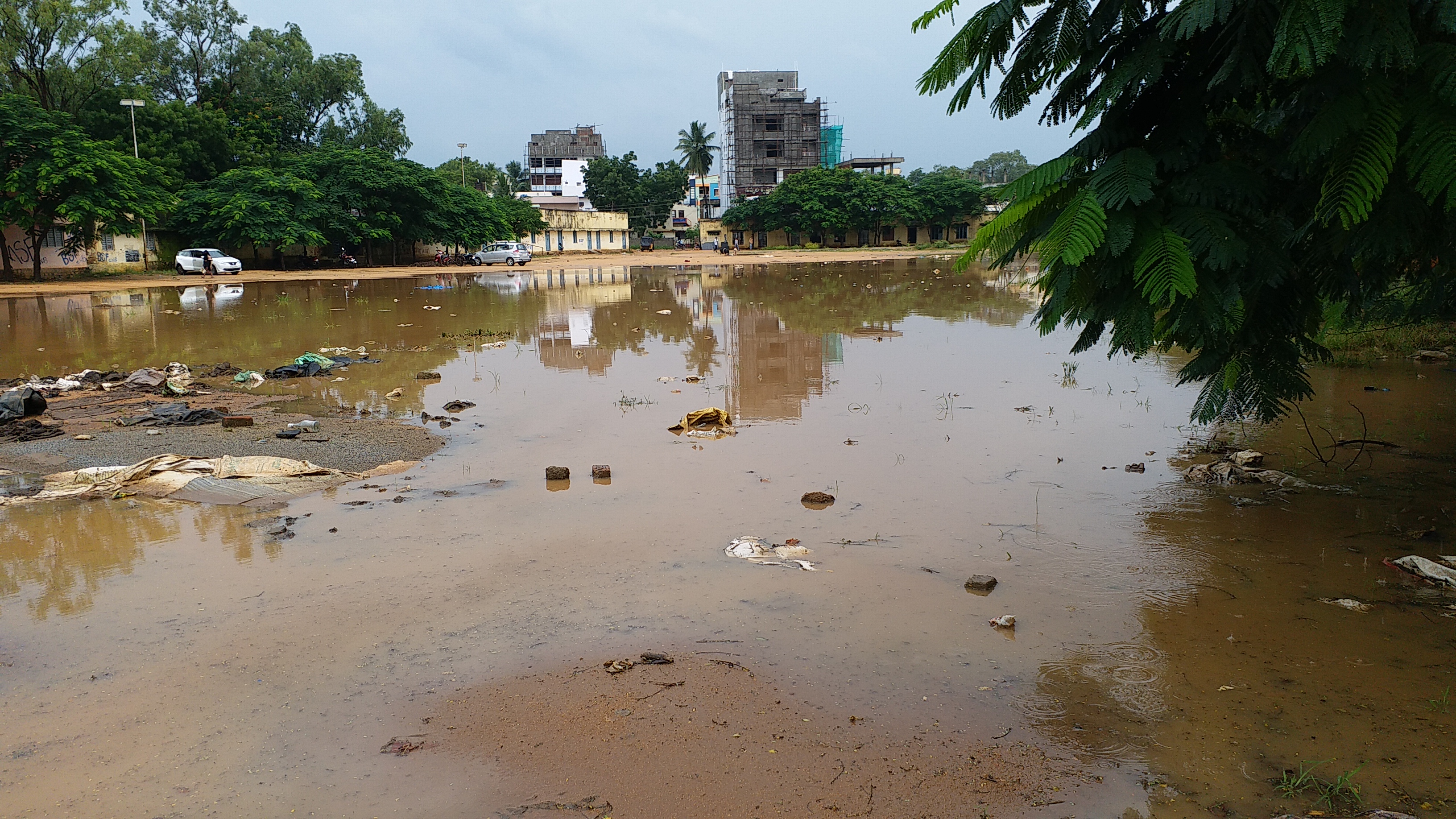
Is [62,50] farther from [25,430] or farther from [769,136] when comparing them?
[769,136]

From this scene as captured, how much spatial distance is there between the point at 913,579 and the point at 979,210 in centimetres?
6707

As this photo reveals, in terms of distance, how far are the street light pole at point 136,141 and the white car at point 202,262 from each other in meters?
1.93

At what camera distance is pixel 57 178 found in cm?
3058

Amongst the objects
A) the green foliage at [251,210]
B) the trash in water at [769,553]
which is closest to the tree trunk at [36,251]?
the green foliage at [251,210]

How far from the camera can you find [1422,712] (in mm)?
3885

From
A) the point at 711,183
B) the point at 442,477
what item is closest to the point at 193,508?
the point at 442,477

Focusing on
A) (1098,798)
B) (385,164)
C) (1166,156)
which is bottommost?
(1098,798)

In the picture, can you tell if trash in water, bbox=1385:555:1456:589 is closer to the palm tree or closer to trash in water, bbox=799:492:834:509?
trash in water, bbox=799:492:834:509

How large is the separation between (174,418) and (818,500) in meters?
7.21

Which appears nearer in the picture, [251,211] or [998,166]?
[251,211]

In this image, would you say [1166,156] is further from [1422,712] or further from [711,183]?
[711,183]

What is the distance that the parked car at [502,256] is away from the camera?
51.8 metres

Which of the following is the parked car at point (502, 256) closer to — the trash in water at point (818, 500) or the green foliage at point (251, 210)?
the green foliage at point (251, 210)

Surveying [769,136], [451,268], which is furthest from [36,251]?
[769,136]
